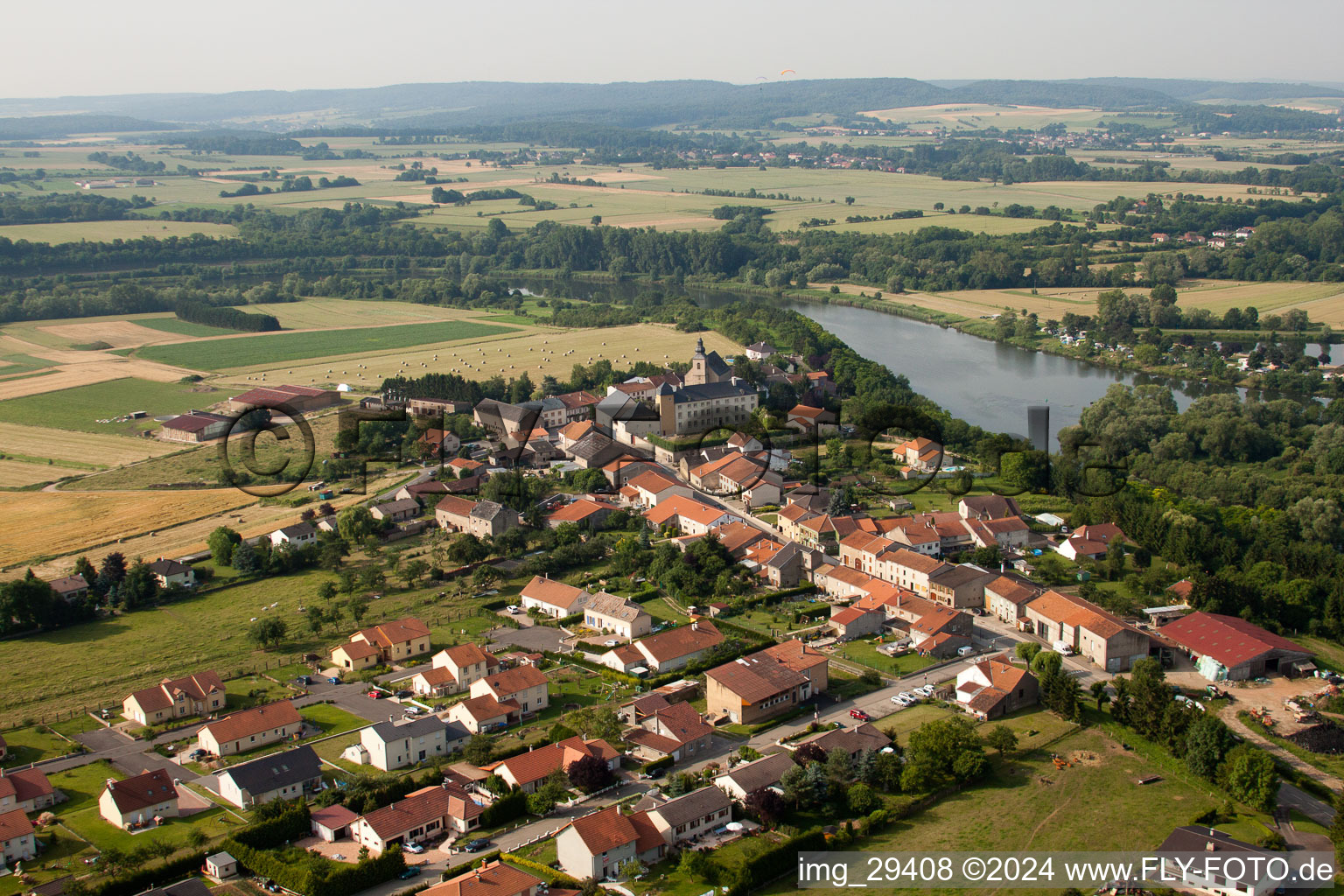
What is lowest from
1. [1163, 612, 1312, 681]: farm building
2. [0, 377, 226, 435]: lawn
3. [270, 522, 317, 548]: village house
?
[1163, 612, 1312, 681]: farm building

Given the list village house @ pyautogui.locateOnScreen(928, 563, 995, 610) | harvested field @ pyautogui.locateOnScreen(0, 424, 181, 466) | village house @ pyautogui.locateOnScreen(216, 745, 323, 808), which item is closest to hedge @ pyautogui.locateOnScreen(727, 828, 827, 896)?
village house @ pyautogui.locateOnScreen(216, 745, 323, 808)

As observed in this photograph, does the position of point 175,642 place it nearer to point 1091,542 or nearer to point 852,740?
point 852,740

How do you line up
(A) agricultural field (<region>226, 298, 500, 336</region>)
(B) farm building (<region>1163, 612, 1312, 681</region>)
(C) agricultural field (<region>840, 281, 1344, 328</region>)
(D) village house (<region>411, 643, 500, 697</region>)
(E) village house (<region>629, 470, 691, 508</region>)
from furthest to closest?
(C) agricultural field (<region>840, 281, 1344, 328</region>) < (A) agricultural field (<region>226, 298, 500, 336</region>) < (E) village house (<region>629, 470, 691, 508</region>) < (B) farm building (<region>1163, 612, 1312, 681</region>) < (D) village house (<region>411, 643, 500, 697</region>)

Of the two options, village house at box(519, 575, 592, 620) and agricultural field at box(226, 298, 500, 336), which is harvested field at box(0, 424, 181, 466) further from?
agricultural field at box(226, 298, 500, 336)

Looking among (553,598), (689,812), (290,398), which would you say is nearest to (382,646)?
(553,598)

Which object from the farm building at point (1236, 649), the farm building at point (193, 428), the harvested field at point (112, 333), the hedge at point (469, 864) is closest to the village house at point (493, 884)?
the hedge at point (469, 864)

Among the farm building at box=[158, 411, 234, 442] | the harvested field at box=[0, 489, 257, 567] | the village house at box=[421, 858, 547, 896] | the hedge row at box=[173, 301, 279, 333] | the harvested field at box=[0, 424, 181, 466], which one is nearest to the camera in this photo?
the village house at box=[421, 858, 547, 896]

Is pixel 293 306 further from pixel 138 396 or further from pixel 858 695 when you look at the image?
pixel 858 695
